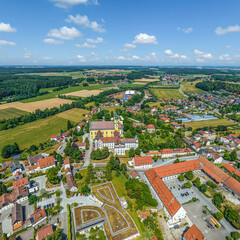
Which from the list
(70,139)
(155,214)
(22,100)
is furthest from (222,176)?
(22,100)

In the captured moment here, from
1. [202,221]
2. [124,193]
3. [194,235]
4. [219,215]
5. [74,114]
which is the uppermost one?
[74,114]

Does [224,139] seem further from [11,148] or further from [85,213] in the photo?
[11,148]

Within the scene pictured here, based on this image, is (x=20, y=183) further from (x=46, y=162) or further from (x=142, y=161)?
(x=142, y=161)

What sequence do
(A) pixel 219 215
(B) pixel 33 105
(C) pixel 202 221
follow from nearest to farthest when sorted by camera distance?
(A) pixel 219 215, (C) pixel 202 221, (B) pixel 33 105

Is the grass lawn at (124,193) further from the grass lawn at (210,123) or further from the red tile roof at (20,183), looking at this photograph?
the grass lawn at (210,123)

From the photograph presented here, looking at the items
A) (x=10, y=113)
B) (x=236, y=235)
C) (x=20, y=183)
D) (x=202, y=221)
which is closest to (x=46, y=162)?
(x=20, y=183)

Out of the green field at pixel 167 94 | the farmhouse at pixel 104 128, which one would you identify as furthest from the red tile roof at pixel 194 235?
the green field at pixel 167 94

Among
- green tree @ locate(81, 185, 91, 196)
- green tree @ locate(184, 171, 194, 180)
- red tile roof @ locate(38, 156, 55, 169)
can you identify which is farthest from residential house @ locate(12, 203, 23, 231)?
green tree @ locate(184, 171, 194, 180)
